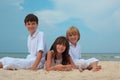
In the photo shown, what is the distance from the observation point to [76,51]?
21.8 ft

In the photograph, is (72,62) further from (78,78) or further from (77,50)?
(78,78)

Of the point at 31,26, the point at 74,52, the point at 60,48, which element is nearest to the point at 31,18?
the point at 31,26

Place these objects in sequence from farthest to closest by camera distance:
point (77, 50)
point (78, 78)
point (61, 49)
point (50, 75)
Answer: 1. point (77, 50)
2. point (61, 49)
3. point (50, 75)
4. point (78, 78)

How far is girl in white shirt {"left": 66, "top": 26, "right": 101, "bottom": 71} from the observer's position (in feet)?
21.2

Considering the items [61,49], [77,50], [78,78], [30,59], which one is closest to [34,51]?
[30,59]

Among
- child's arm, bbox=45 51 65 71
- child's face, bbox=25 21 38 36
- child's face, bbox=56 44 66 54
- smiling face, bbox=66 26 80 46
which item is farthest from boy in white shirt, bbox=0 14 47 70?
smiling face, bbox=66 26 80 46

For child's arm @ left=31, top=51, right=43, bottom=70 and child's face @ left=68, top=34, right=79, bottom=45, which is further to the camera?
child's face @ left=68, top=34, right=79, bottom=45

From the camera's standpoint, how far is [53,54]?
618 centimetres

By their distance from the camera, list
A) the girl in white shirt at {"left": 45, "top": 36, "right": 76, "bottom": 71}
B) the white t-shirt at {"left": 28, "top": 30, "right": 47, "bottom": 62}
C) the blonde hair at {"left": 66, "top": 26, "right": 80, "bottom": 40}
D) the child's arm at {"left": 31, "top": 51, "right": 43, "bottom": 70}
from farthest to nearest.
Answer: the blonde hair at {"left": 66, "top": 26, "right": 80, "bottom": 40}
the white t-shirt at {"left": 28, "top": 30, "right": 47, "bottom": 62}
the girl in white shirt at {"left": 45, "top": 36, "right": 76, "bottom": 71}
the child's arm at {"left": 31, "top": 51, "right": 43, "bottom": 70}

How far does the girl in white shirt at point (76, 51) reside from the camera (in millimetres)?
6465

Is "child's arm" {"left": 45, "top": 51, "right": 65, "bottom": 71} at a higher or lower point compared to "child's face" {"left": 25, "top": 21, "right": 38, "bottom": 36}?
lower

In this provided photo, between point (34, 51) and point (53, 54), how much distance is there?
430 mm

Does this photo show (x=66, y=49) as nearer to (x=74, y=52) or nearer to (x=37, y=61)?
(x=74, y=52)

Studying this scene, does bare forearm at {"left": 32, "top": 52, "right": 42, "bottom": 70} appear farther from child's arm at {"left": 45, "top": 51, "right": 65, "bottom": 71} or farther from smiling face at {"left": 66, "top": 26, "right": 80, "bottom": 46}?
smiling face at {"left": 66, "top": 26, "right": 80, "bottom": 46}
